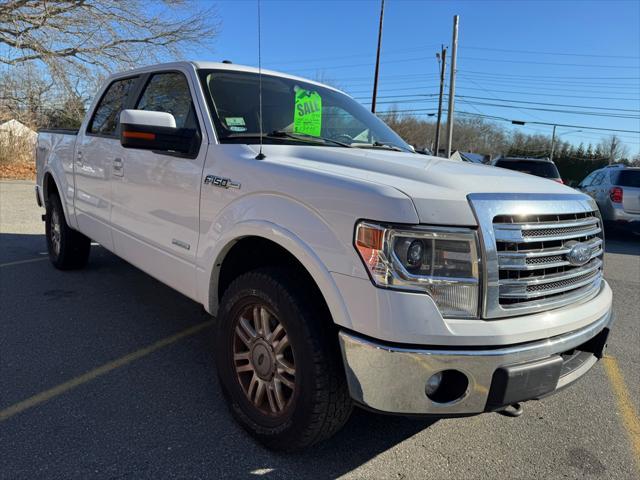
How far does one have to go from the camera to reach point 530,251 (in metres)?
2.13

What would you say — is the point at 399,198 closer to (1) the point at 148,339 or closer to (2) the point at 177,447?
(2) the point at 177,447

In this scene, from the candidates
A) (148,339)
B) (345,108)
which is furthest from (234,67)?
(148,339)

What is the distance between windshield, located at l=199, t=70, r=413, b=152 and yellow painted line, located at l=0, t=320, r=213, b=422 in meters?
1.73

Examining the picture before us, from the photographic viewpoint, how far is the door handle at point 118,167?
153 inches

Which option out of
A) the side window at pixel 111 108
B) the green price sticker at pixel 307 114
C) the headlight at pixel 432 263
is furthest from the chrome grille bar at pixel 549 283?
the side window at pixel 111 108

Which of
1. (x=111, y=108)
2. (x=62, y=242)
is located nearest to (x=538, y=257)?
(x=111, y=108)

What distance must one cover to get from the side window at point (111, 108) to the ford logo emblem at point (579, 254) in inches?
141

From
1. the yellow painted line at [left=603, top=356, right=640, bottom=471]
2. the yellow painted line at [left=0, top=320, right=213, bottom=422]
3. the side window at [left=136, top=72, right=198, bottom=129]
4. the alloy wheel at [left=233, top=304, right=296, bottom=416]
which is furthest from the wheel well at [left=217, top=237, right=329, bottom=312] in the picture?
the yellow painted line at [left=603, top=356, right=640, bottom=471]

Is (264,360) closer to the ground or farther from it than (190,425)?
farther from it

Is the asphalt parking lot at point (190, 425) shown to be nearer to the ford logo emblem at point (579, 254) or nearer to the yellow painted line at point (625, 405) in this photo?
the yellow painted line at point (625, 405)

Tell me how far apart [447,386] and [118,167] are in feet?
10.00

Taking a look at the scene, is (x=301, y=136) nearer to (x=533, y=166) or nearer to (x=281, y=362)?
(x=281, y=362)

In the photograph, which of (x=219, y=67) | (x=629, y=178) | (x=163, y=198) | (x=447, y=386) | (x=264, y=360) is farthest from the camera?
(x=629, y=178)

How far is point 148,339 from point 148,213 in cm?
105
